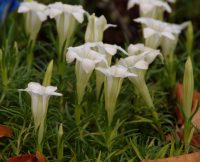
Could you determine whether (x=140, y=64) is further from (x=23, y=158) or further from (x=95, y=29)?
(x=23, y=158)

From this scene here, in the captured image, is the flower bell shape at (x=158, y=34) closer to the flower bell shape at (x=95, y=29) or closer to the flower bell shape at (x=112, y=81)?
the flower bell shape at (x=95, y=29)

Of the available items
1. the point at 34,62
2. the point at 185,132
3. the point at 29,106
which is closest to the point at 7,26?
the point at 34,62

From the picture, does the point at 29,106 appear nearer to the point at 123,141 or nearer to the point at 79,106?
the point at 79,106

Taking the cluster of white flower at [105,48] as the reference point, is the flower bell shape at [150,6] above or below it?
above

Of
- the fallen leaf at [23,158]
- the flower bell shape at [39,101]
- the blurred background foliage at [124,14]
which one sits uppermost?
the blurred background foliage at [124,14]

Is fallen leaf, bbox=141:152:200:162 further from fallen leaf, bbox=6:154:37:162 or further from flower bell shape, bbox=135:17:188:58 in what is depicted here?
flower bell shape, bbox=135:17:188:58

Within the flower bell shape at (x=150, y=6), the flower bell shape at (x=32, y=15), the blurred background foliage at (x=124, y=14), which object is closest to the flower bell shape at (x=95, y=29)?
the flower bell shape at (x=32, y=15)

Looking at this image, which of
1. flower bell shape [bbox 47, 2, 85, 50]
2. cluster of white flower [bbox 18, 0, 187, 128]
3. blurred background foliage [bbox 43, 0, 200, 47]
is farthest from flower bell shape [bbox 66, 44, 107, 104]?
blurred background foliage [bbox 43, 0, 200, 47]
